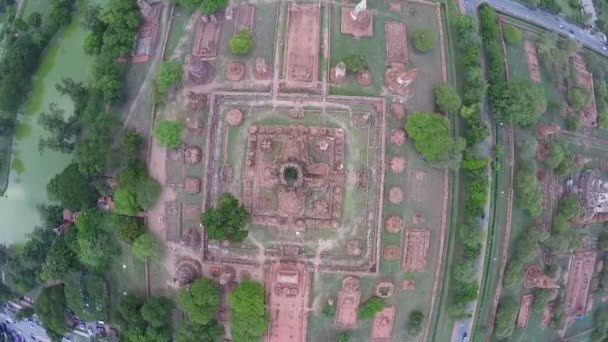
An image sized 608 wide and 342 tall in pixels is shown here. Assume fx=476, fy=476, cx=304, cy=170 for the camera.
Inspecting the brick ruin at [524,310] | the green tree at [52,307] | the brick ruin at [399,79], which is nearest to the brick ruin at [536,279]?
the brick ruin at [524,310]

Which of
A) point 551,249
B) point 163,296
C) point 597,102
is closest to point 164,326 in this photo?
point 163,296

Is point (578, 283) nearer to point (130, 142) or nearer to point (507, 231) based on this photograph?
point (507, 231)

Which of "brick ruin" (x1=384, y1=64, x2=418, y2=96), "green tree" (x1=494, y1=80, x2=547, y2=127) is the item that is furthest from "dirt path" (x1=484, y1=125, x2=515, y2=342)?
"brick ruin" (x1=384, y1=64, x2=418, y2=96)

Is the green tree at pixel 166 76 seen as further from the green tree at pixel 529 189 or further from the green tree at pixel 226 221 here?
the green tree at pixel 529 189

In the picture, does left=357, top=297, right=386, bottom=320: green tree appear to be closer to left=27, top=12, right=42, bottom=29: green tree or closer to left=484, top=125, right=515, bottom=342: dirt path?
left=484, top=125, right=515, bottom=342: dirt path

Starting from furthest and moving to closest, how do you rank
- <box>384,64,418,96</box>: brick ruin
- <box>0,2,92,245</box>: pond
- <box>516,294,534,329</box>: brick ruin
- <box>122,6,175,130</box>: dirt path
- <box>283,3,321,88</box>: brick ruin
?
<box>0,2,92,245</box>: pond < <box>516,294,534,329</box>: brick ruin < <box>122,6,175,130</box>: dirt path < <box>283,3,321,88</box>: brick ruin < <box>384,64,418,96</box>: brick ruin

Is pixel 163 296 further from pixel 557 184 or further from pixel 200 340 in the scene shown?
pixel 557 184
